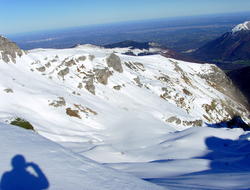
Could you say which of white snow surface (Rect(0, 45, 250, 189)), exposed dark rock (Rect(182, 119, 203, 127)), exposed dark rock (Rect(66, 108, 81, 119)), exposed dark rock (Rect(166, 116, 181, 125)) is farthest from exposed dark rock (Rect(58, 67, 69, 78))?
exposed dark rock (Rect(182, 119, 203, 127))

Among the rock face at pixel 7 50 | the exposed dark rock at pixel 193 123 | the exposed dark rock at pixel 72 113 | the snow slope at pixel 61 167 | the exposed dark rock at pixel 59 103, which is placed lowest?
the exposed dark rock at pixel 193 123

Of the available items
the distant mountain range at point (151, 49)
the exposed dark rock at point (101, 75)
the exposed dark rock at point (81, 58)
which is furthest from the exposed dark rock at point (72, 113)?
the distant mountain range at point (151, 49)

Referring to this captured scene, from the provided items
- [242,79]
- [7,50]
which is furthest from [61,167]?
[242,79]

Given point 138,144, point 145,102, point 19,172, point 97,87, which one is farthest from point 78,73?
point 19,172

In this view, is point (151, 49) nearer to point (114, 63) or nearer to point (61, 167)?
point (114, 63)

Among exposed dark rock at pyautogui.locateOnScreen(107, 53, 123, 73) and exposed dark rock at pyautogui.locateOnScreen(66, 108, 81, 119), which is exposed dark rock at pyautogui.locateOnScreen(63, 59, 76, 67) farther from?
exposed dark rock at pyautogui.locateOnScreen(66, 108, 81, 119)

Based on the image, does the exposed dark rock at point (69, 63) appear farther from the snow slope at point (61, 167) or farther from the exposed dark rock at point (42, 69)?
the snow slope at point (61, 167)
